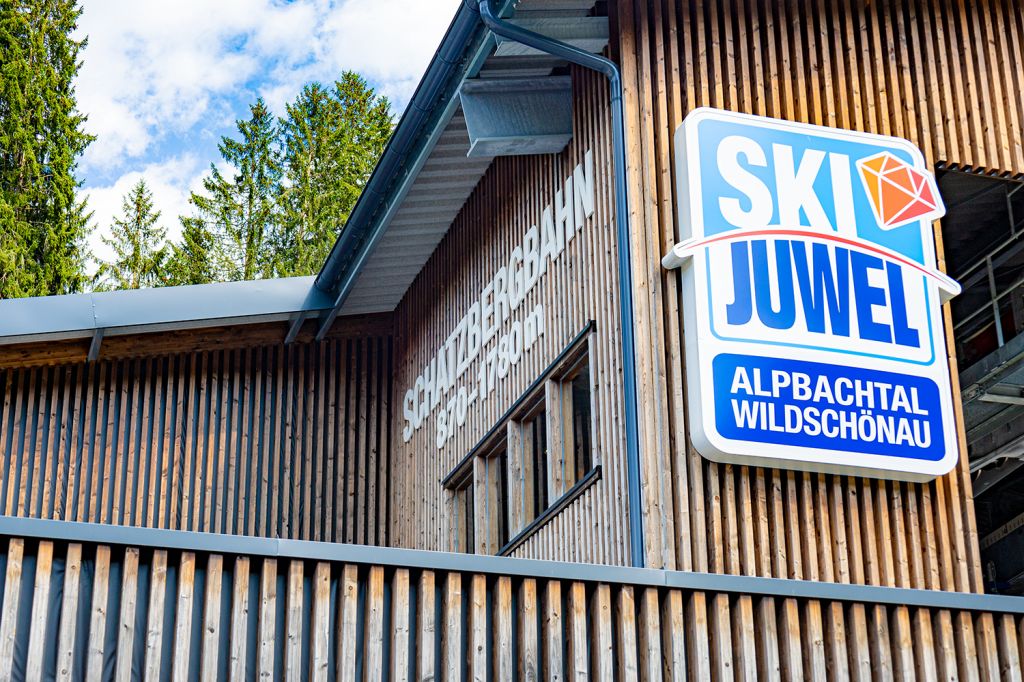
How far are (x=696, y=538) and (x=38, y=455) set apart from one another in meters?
8.62

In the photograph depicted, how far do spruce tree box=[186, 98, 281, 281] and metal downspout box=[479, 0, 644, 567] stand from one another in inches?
1145

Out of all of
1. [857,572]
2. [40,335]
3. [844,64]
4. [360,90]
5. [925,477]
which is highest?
[360,90]

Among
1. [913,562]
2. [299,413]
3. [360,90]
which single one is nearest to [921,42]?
[913,562]

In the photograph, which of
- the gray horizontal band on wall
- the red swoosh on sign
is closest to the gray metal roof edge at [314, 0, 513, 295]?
the red swoosh on sign

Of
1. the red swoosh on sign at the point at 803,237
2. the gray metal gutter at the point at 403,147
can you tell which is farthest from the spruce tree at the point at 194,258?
the red swoosh on sign at the point at 803,237

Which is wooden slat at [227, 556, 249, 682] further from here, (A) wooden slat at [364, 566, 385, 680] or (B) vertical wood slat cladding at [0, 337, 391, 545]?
(B) vertical wood slat cladding at [0, 337, 391, 545]

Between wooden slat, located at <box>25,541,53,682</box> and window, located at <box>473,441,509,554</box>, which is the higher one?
window, located at <box>473,441,509,554</box>

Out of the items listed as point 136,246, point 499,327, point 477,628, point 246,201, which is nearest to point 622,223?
point 499,327

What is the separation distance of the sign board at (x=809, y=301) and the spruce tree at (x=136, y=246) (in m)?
31.1

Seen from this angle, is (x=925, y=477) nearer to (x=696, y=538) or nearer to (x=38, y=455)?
(x=696, y=538)

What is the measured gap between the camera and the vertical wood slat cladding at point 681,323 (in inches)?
304

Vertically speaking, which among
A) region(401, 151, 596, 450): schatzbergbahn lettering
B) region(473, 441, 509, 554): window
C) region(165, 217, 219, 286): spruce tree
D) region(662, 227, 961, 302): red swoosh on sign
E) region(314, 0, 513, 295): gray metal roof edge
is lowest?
region(473, 441, 509, 554): window

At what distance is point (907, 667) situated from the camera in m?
7.70

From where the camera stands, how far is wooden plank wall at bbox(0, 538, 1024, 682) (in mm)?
6223
